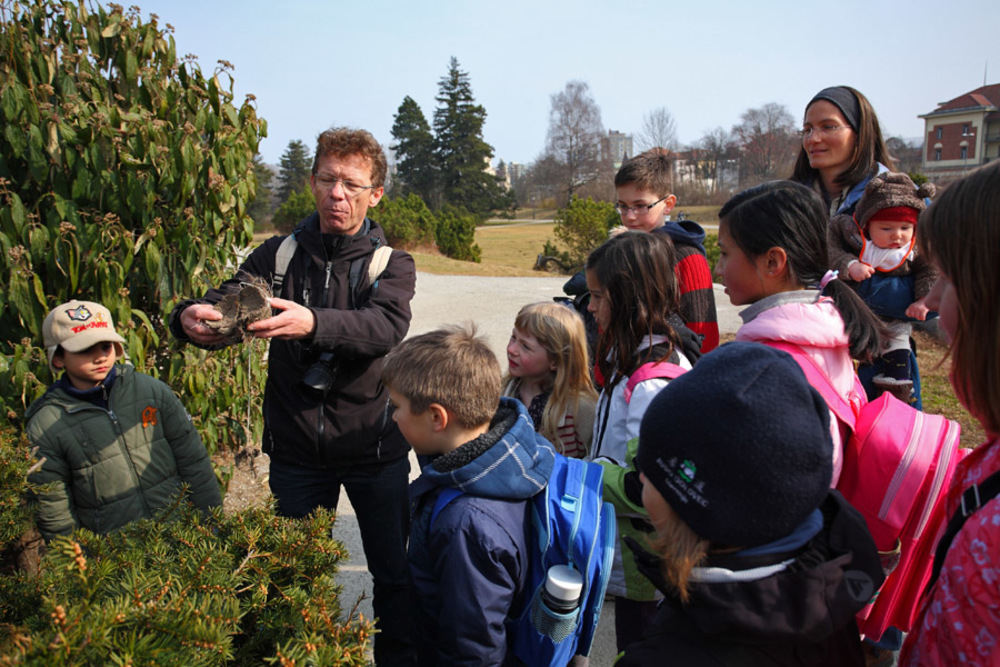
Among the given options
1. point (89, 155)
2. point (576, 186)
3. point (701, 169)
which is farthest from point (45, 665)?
point (701, 169)

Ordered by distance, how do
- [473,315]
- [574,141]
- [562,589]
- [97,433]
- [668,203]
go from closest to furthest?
[562,589]
[97,433]
[668,203]
[473,315]
[574,141]

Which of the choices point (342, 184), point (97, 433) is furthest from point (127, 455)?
point (342, 184)

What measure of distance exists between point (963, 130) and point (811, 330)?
5630 cm

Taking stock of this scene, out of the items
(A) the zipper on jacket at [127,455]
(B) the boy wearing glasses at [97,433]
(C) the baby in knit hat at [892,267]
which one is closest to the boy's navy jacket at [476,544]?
(B) the boy wearing glasses at [97,433]

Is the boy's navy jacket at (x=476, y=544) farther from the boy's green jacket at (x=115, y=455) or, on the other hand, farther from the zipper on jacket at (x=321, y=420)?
the boy's green jacket at (x=115, y=455)

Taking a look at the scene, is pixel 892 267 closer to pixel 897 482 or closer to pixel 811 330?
pixel 811 330

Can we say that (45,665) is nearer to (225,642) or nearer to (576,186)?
(225,642)

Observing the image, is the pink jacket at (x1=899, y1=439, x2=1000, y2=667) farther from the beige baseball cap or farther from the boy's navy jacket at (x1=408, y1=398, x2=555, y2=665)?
the beige baseball cap

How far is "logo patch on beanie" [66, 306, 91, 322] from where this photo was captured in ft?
8.74

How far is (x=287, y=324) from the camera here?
222 cm

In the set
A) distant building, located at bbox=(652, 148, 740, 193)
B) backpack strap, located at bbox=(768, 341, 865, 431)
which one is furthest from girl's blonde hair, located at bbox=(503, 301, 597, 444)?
distant building, located at bbox=(652, 148, 740, 193)

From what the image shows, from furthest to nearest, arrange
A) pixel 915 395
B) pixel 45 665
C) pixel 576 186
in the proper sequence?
pixel 576 186
pixel 915 395
pixel 45 665

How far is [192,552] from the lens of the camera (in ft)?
4.33

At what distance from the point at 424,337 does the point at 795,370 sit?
3.76ft
